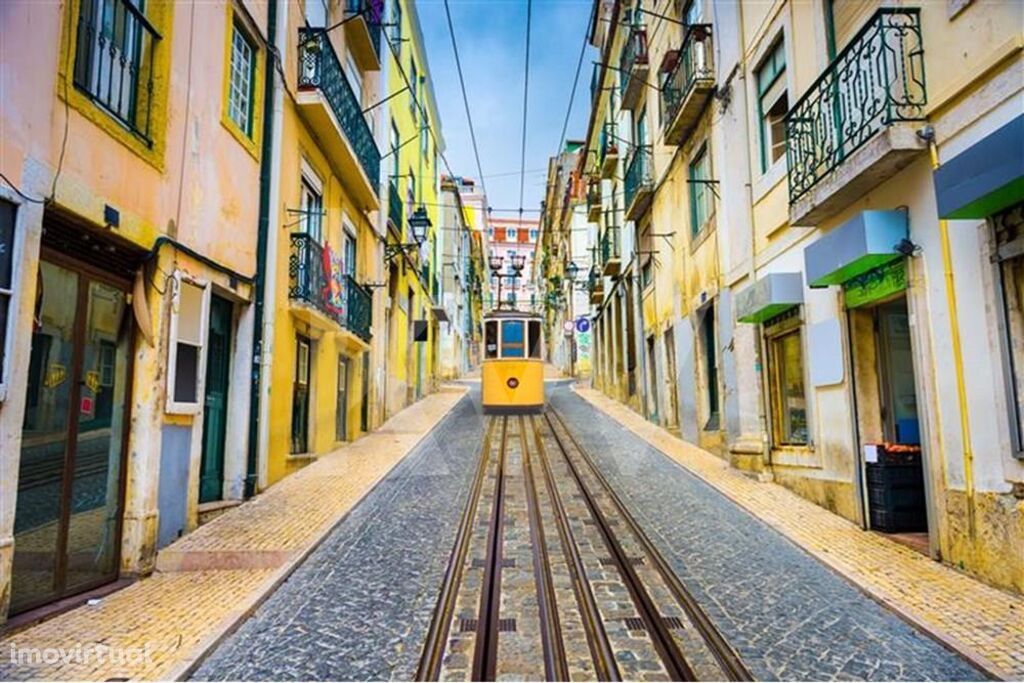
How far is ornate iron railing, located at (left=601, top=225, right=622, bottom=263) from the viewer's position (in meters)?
20.6

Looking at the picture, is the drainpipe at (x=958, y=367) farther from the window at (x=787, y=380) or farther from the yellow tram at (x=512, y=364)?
the yellow tram at (x=512, y=364)

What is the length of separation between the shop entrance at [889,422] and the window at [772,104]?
9.94ft

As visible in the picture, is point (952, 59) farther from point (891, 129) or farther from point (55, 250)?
point (55, 250)

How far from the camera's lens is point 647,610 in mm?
4398

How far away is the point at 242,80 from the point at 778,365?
8.14 metres

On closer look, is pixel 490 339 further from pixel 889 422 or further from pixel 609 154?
pixel 889 422

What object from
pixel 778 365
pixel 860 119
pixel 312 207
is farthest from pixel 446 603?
pixel 312 207

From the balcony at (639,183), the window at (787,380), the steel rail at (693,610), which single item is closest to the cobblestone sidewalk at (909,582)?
the window at (787,380)

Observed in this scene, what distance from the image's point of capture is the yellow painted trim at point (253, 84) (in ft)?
23.1

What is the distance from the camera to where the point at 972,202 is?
427 centimetres

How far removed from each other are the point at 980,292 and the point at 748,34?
6262mm

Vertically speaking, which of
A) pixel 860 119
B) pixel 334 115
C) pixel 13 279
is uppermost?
pixel 334 115

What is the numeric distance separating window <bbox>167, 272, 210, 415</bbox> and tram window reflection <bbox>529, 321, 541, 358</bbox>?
12041 millimetres

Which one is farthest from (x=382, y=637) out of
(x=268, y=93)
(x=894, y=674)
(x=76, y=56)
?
(x=268, y=93)
